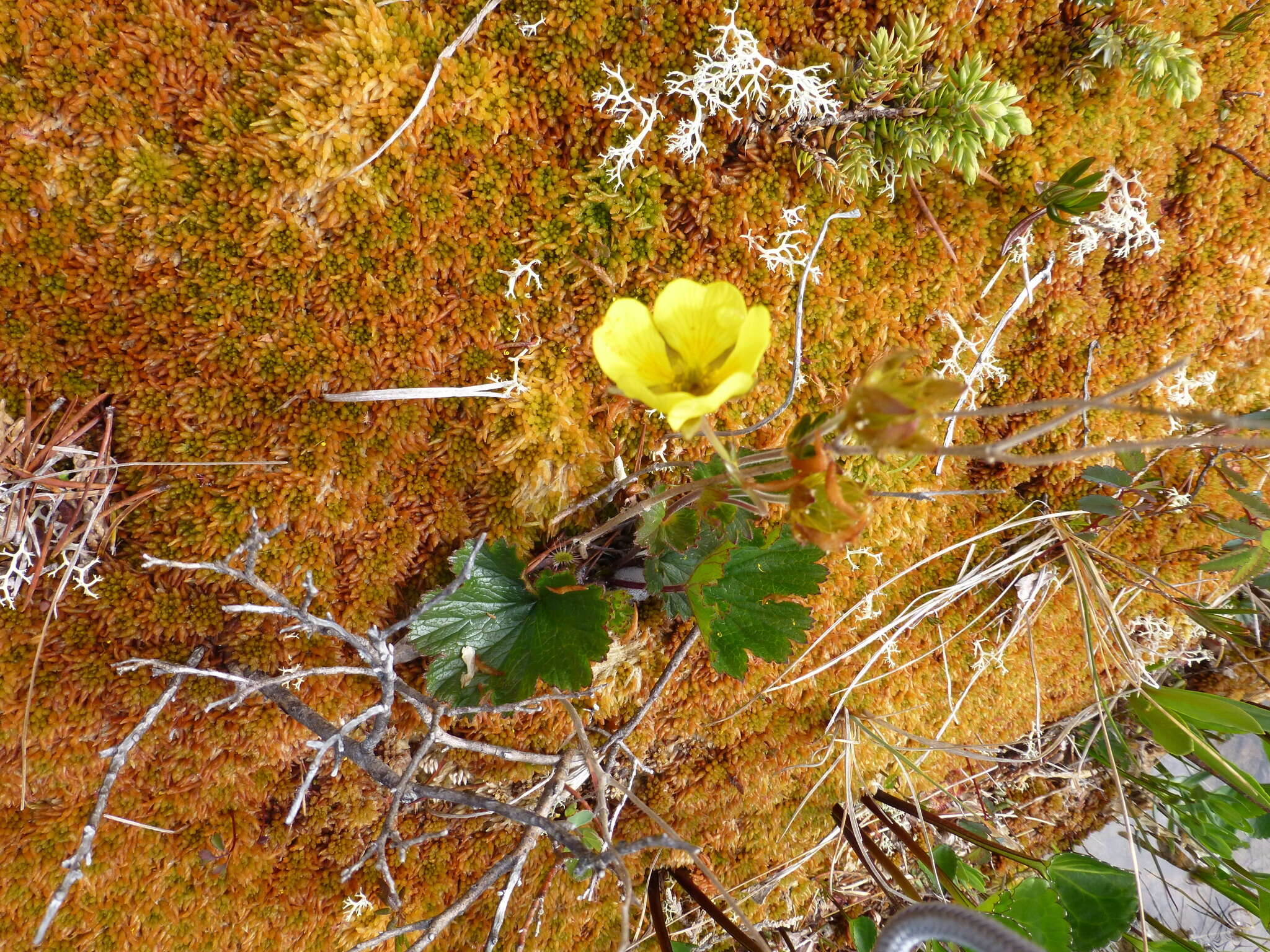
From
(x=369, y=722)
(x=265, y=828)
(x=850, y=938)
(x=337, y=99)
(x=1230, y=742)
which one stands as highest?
(x=337, y=99)

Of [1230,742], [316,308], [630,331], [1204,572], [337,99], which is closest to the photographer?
[630,331]

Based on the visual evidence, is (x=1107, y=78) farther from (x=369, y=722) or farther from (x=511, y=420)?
(x=369, y=722)

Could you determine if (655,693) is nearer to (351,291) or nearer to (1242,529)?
Answer: (351,291)

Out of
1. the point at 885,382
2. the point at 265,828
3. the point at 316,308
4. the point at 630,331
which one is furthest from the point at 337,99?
the point at 265,828

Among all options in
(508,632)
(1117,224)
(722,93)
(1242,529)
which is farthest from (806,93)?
(1242,529)

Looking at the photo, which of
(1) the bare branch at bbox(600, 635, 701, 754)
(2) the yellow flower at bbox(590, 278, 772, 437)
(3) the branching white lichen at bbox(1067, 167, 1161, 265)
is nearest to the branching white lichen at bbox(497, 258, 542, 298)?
(2) the yellow flower at bbox(590, 278, 772, 437)

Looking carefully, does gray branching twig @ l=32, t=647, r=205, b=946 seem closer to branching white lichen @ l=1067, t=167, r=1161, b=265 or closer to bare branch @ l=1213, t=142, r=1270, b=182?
branching white lichen @ l=1067, t=167, r=1161, b=265

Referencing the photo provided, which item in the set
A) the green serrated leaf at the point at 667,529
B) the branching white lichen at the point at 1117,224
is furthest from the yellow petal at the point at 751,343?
the branching white lichen at the point at 1117,224

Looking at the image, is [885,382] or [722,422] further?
[722,422]
